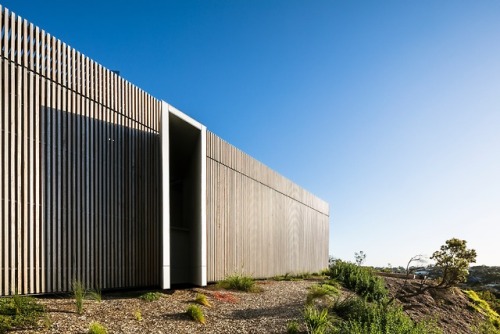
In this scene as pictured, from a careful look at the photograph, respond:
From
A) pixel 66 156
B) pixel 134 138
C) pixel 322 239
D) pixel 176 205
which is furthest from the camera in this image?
pixel 322 239

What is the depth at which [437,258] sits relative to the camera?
1445cm

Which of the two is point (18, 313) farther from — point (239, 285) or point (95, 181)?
point (239, 285)

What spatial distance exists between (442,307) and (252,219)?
7654mm

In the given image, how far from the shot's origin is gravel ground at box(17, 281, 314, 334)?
6375 millimetres

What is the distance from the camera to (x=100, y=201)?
9.42 m

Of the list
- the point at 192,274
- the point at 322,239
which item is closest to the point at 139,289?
the point at 192,274

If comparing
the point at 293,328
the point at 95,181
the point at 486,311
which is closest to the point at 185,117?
the point at 95,181

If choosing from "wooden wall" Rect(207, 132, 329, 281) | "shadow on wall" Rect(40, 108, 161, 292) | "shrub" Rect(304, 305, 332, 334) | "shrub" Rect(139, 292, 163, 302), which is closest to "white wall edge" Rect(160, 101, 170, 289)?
"shadow on wall" Rect(40, 108, 161, 292)

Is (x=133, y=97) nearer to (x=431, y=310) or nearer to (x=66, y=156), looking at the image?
(x=66, y=156)

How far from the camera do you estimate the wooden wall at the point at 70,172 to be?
7598 millimetres

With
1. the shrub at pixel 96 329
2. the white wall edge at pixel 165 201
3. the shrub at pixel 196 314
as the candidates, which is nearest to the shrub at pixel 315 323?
the shrub at pixel 196 314

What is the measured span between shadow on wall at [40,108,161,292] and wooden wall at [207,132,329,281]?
9.11 feet

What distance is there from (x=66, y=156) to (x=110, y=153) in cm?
127

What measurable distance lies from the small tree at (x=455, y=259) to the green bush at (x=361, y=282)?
206 cm
